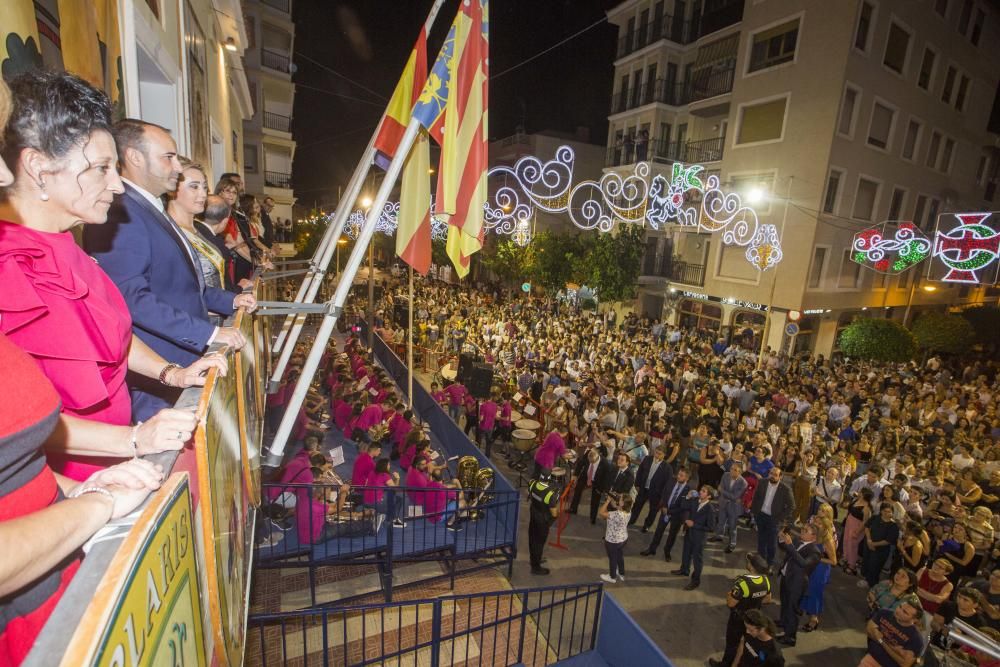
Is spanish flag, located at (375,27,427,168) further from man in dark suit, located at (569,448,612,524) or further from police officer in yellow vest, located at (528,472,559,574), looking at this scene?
man in dark suit, located at (569,448,612,524)

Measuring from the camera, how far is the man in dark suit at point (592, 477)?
30.7 ft

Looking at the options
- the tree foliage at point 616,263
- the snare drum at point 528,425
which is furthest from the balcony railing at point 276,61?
the snare drum at point 528,425

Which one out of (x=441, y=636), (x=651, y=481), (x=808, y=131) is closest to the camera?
(x=441, y=636)

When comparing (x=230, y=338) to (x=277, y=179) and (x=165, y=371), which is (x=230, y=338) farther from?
(x=277, y=179)

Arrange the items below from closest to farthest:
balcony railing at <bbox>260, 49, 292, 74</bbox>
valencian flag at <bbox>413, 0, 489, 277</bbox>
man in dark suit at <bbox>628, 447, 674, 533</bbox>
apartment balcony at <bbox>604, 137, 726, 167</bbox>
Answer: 1. valencian flag at <bbox>413, 0, 489, 277</bbox>
2. man in dark suit at <bbox>628, 447, 674, 533</bbox>
3. apartment balcony at <bbox>604, 137, 726, 167</bbox>
4. balcony railing at <bbox>260, 49, 292, 74</bbox>

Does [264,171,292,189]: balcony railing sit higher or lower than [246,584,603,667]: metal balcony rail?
higher

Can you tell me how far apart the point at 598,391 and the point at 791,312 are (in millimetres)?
12382

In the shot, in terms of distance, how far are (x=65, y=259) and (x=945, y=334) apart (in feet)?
100

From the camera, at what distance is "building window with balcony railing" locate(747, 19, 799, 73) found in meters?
21.1

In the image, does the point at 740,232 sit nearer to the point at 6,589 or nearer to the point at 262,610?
the point at 262,610

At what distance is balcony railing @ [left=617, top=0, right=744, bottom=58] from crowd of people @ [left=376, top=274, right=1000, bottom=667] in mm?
18036

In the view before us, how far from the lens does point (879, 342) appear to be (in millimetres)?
19938

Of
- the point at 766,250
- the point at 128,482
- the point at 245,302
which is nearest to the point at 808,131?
the point at 766,250

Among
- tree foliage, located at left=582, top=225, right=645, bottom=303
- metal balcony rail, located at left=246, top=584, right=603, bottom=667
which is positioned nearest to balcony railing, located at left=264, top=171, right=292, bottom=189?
tree foliage, located at left=582, top=225, right=645, bottom=303
